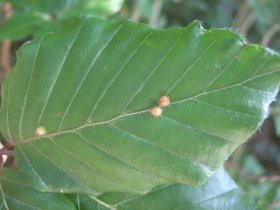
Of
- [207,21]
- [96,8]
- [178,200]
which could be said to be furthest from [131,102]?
[207,21]

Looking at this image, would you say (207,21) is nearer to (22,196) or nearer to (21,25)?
(21,25)

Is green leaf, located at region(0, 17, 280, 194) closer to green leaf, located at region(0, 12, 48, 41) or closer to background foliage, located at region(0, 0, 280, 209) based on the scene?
background foliage, located at region(0, 0, 280, 209)

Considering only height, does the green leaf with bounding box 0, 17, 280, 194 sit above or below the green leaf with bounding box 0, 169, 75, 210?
above

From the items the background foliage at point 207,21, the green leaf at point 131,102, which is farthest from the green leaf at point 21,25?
the green leaf at point 131,102

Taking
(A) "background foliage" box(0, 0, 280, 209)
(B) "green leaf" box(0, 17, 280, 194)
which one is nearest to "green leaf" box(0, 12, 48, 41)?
(A) "background foliage" box(0, 0, 280, 209)

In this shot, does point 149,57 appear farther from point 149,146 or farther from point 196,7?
point 196,7

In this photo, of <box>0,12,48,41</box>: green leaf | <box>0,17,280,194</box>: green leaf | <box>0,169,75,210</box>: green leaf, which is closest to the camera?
<box>0,17,280,194</box>: green leaf
